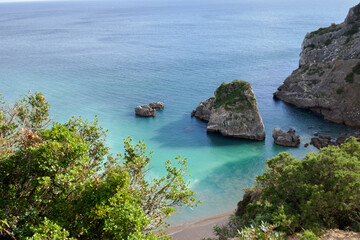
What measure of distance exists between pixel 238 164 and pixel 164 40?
374ft

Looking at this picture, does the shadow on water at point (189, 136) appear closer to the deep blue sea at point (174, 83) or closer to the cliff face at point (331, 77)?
the deep blue sea at point (174, 83)

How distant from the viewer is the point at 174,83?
3625 inches

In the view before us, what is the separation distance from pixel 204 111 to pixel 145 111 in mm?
12599

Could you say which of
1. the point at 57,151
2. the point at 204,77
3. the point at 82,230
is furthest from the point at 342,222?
the point at 204,77

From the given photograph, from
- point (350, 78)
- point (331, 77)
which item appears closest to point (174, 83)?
point (331, 77)

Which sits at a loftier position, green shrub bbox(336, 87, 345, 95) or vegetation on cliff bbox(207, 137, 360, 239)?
vegetation on cliff bbox(207, 137, 360, 239)

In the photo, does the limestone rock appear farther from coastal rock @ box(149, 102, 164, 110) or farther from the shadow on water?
coastal rock @ box(149, 102, 164, 110)

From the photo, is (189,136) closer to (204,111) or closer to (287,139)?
(204,111)

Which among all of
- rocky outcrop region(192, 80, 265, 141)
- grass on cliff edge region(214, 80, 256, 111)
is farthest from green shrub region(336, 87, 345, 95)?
grass on cliff edge region(214, 80, 256, 111)

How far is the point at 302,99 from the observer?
244ft

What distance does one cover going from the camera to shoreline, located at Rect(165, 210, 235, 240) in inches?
1406

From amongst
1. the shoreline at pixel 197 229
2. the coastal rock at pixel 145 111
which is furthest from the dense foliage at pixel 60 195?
the coastal rock at pixel 145 111

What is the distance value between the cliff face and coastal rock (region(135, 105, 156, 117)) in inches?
1280

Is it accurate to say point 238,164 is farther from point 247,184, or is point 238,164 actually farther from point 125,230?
point 125,230
